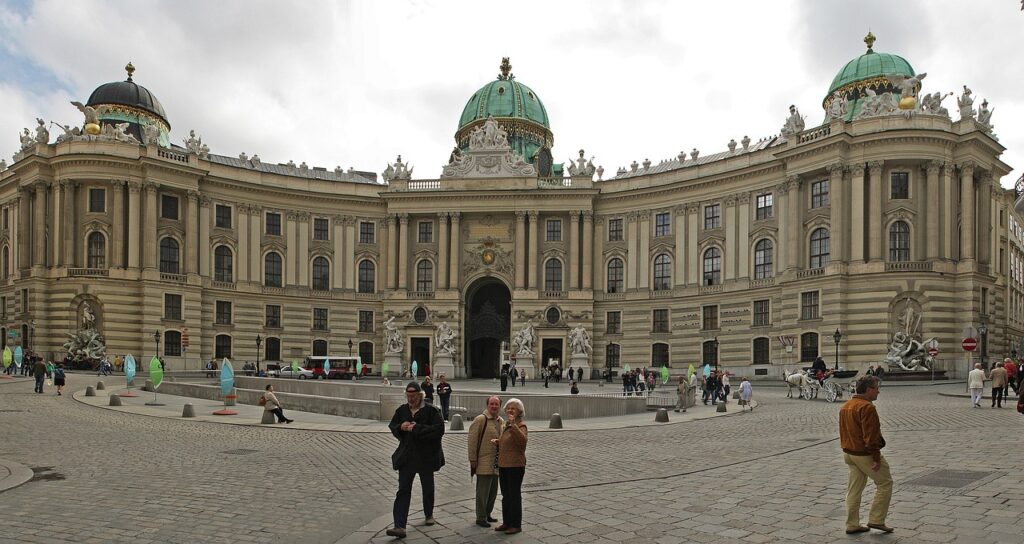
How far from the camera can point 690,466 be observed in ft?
53.4

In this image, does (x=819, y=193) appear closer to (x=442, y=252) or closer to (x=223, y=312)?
(x=442, y=252)

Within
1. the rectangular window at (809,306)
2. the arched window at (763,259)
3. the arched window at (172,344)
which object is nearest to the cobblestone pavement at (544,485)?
the rectangular window at (809,306)

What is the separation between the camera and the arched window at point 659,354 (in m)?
63.4

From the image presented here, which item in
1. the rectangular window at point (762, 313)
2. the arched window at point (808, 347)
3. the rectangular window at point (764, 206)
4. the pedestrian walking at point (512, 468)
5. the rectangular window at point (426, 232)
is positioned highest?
the rectangular window at point (764, 206)

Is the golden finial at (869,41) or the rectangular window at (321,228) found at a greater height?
the golden finial at (869,41)

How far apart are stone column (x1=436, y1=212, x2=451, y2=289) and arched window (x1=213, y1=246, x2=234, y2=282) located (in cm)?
1680

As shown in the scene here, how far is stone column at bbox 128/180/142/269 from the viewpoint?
59.2 m

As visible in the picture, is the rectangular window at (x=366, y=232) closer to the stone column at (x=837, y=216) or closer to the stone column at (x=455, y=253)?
the stone column at (x=455, y=253)

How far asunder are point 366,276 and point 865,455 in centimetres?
6287

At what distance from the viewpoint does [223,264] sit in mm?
64875

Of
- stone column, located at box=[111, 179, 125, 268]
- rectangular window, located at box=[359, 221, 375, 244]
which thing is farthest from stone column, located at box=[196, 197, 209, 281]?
rectangular window, located at box=[359, 221, 375, 244]

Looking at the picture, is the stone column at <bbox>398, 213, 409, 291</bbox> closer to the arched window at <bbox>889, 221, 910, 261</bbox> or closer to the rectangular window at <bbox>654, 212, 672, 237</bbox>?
the rectangular window at <bbox>654, 212, 672, 237</bbox>

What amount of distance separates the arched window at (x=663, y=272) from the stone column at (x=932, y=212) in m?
19.1

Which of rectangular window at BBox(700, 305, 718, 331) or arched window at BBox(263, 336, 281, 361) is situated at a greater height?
rectangular window at BBox(700, 305, 718, 331)
